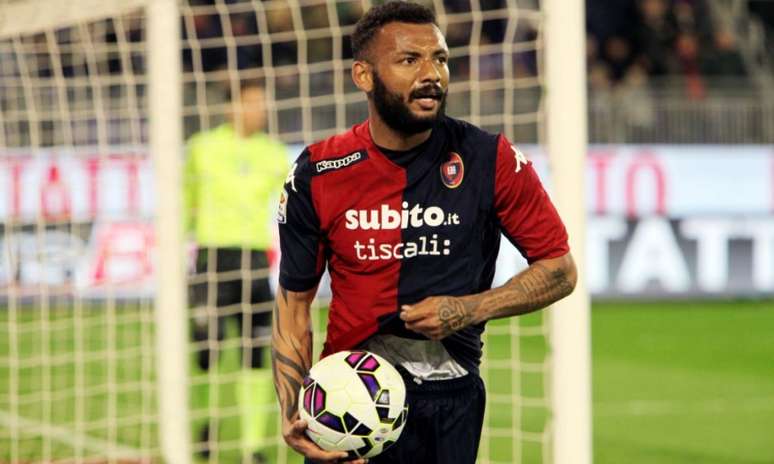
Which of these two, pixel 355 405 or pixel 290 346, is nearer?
pixel 355 405

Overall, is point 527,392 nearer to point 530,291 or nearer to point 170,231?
point 170,231

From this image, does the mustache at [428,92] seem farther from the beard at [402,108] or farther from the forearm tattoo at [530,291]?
the forearm tattoo at [530,291]

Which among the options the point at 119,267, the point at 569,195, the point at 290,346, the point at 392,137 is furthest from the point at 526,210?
the point at 119,267

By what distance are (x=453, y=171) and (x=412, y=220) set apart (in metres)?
0.18

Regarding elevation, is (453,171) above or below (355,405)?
above

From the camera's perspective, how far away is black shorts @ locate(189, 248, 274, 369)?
318 inches

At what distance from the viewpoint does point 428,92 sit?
370cm

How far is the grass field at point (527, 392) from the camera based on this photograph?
832 centimetres

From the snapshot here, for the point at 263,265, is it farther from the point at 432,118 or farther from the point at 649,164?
the point at 649,164

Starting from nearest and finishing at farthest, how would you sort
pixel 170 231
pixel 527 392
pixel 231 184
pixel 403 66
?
pixel 403 66, pixel 170 231, pixel 231 184, pixel 527 392

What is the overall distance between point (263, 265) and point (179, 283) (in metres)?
1.12

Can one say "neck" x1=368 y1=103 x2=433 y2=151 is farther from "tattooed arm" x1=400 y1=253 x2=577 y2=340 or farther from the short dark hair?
Answer: "tattooed arm" x1=400 y1=253 x2=577 y2=340

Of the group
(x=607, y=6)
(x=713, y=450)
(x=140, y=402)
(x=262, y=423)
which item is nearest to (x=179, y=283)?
(x=262, y=423)

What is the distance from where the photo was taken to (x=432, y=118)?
3.71 m
